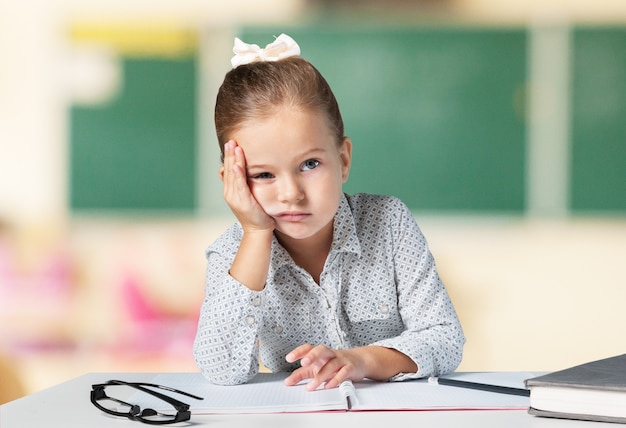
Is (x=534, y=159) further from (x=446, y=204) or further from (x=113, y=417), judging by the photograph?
(x=113, y=417)

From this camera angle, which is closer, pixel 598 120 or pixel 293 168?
pixel 293 168

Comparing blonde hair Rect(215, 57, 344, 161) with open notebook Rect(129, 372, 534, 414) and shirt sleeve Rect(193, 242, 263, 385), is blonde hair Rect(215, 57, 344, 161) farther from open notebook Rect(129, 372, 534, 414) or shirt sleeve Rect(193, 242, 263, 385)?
open notebook Rect(129, 372, 534, 414)

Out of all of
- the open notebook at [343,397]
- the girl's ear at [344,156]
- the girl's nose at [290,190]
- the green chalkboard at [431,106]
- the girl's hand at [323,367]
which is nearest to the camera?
the open notebook at [343,397]

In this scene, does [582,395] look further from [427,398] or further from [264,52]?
[264,52]

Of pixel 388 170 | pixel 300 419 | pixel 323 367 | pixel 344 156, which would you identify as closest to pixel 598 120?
pixel 388 170

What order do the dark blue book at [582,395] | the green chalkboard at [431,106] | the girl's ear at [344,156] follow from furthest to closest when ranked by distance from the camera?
the green chalkboard at [431,106]
the girl's ear at [344,156]
the dark blue book at [582,395]

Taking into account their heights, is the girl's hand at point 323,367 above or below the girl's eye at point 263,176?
below

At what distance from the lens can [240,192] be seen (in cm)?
150

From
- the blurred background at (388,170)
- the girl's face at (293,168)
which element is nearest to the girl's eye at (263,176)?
the girl's face at (293,168)

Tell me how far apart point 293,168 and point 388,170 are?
102 inches

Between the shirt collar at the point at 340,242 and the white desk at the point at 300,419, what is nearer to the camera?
the white desk at the point at 300,419

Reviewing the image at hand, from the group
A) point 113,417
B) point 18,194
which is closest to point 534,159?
point 18,194

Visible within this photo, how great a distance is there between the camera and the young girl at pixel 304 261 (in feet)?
4.75

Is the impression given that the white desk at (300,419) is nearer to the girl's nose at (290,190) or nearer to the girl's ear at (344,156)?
A: the girl's nose at (290,190)
